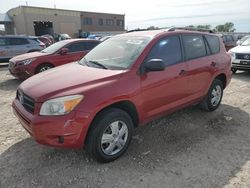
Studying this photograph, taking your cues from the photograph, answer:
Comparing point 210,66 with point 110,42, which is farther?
point 210,66

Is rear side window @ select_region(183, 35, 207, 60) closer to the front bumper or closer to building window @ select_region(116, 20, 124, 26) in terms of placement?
the front bumper

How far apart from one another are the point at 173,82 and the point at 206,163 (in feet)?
4.42

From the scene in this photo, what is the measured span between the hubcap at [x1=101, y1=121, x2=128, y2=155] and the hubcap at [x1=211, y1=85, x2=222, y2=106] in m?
2.59

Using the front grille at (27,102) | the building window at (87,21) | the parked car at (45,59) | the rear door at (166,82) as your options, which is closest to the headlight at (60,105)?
the front grille at (27,102)

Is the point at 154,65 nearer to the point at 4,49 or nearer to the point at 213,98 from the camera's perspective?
the point at 213,98

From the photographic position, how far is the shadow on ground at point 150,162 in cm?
310

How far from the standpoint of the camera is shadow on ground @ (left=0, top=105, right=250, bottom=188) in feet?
10.2

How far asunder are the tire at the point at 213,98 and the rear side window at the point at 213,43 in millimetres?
633

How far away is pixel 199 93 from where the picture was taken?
4.82 metres

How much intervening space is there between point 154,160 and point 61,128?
139 centimetres

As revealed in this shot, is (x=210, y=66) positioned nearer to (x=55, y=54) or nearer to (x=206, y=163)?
(x=206, y=163)

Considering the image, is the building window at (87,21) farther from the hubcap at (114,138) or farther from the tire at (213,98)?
the hubcap at (114,138)

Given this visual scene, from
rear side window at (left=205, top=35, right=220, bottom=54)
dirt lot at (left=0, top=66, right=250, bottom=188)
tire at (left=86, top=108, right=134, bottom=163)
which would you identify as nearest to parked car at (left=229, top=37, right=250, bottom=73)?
rear side window at (left=205, top=35, right=220, bottom=54)

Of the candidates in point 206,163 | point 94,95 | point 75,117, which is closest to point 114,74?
point 94,95
